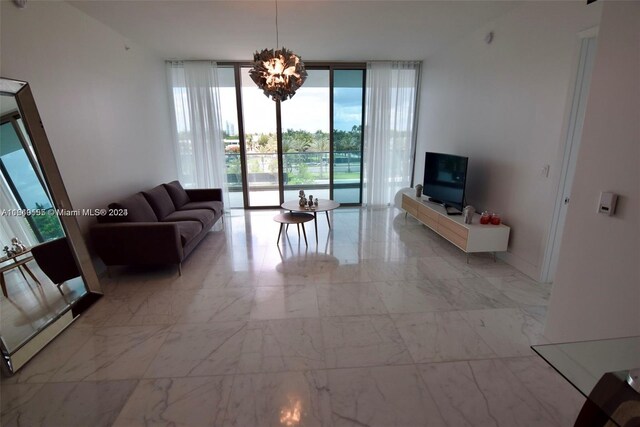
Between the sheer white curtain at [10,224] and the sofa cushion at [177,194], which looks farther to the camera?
the sofa cushion at [177,194]

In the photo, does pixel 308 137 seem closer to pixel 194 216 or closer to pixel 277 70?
pixel 194 216

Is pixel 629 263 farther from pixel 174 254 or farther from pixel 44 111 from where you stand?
pixel 44 111

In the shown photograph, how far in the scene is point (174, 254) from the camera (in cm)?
317

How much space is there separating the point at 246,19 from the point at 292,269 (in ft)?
9.57

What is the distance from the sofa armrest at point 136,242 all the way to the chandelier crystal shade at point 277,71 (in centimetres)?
174

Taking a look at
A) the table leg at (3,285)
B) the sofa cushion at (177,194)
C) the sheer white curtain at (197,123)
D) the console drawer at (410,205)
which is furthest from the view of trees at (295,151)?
the table leg at (3,285)

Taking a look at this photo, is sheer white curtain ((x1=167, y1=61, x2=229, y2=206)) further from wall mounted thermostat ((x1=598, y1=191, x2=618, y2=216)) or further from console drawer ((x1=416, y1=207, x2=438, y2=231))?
wall mounted thermostat ((x1=598, y1=191, x2=618, y2=216))

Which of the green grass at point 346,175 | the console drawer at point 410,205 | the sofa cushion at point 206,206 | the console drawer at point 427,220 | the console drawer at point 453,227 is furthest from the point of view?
the green grass at point 346,175

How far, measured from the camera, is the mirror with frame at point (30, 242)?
6.94 ft

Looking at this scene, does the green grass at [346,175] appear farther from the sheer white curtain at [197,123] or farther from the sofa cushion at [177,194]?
Answer: the sofa cushion at [177,194]

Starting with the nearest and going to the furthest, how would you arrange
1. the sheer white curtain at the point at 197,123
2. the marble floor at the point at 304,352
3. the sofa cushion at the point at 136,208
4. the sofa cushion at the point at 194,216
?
the marble floor at the point at 304,352 → the sofa cushion at the point at 136,208 → the sofa cushion at the point at 194,216 → the sheer white curtain at the point at 197,123

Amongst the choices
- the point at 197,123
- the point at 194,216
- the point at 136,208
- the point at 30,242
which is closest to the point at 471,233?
the point at 194,216

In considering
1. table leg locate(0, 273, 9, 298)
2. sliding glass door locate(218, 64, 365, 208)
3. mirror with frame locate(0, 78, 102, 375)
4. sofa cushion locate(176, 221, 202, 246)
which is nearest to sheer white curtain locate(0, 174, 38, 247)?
mirror with frame locate(0, 78, 102, 375)

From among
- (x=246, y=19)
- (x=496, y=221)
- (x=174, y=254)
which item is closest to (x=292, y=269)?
(x=174, y=254)
